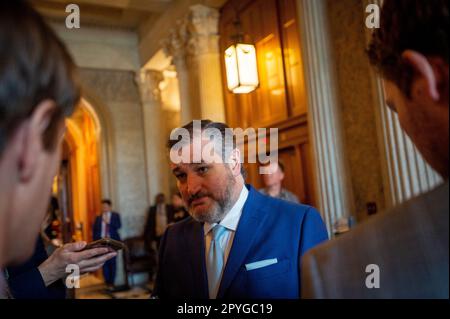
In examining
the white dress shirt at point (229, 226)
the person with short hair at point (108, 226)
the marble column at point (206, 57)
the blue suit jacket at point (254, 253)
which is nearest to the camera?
the blue suit jacket at point (254, 253)

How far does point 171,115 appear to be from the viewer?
1142 centimetres

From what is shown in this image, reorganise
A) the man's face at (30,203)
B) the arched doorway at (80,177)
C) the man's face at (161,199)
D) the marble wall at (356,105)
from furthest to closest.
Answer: the arched doorway at (80,177)
the man's face at (161,199)
the marble wall at (356,105)
the man's face at (30,203)

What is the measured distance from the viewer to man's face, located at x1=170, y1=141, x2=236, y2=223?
6.36 ft

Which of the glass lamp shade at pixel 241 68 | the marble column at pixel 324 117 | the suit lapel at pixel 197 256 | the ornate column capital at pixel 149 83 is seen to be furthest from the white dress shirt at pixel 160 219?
the suit lapel at pixel 197 256

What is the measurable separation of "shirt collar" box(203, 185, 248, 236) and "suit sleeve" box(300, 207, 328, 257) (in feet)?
1.05

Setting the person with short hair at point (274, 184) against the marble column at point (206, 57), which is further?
the marble column at point (206, 57)

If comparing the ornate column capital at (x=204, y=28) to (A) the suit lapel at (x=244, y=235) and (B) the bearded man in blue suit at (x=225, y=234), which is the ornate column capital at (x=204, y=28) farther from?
(A) the suit lapel at (x=244, y=235)

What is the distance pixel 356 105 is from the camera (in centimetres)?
412

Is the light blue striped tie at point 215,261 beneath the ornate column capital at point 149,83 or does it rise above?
beneath

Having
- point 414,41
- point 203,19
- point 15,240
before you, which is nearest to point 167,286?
point 15,240

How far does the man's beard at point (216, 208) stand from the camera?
6.32ft

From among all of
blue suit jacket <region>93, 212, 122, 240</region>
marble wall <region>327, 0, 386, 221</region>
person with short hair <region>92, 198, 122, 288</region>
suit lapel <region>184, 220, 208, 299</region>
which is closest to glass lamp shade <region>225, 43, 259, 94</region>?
marble wall <region>327, 0, 386, 221</region>

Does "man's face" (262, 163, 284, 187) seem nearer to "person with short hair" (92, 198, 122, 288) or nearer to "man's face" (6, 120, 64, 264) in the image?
"man's face" (6, 120, 64, 264)
